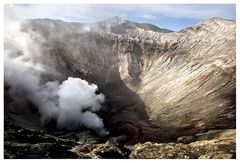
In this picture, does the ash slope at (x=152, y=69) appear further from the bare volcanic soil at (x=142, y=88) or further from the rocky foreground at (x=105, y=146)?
the rocky foreground at (x=105, y=146)

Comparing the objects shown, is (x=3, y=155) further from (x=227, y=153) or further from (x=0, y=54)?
(x=227, y=153)

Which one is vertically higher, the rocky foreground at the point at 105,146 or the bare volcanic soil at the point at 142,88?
the bare volcanic soil at the point at 142,88

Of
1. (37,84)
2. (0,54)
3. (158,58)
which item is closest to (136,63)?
(158,58)

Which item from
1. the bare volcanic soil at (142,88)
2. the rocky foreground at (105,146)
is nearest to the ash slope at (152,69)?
the bare volcanic soil at (142,88)

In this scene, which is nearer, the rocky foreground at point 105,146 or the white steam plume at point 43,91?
the rocky foreground at point 105,146

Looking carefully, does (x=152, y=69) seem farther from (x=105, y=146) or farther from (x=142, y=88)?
(x=105, y=146)

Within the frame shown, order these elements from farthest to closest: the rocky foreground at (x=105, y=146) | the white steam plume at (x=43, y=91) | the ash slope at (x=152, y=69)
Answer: the ash slope at (x=152, y=69), the white steam plume at (x=43, y=91), the rocky foreground at (x=105, y=146)

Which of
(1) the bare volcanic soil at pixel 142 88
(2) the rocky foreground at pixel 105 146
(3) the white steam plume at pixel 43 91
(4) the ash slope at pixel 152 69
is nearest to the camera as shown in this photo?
(2) the rocky foreground at pixel 105 146

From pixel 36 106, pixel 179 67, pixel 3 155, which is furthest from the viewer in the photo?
pixel 179 67
